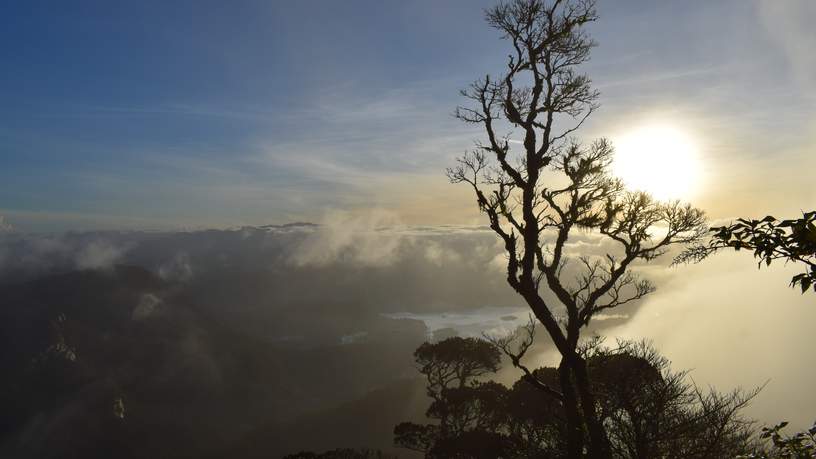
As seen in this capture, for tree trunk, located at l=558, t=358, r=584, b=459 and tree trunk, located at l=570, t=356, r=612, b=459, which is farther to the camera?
tree trunk, located at l=558, t=358, r=584, b=459

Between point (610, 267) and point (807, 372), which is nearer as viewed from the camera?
point (610, 267)

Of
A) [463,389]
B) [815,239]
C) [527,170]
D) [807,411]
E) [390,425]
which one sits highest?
[527,170]

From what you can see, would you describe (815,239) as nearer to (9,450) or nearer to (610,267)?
(610,267)

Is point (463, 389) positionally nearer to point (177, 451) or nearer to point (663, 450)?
point (663, 450)

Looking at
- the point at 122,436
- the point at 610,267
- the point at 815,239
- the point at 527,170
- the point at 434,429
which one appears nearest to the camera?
the point at 815,239

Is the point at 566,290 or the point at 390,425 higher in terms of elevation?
the point at 566,290

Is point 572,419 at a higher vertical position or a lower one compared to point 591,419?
lower

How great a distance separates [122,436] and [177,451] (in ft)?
102

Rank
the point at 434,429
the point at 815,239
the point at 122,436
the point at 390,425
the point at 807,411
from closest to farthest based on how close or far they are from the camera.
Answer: the point at 815,239, the point at 434,429, the point at 807,411, the point at 390,425, the point at 122,436

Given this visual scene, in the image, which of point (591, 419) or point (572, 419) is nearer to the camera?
point (591, 419)

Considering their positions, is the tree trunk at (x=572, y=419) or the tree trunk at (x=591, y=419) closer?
the tree trunk at (x=591, y=419)

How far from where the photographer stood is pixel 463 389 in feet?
112

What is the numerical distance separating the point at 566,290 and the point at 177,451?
Answer: 735ft

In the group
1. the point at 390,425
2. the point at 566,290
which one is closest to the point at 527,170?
the point at 566,290
